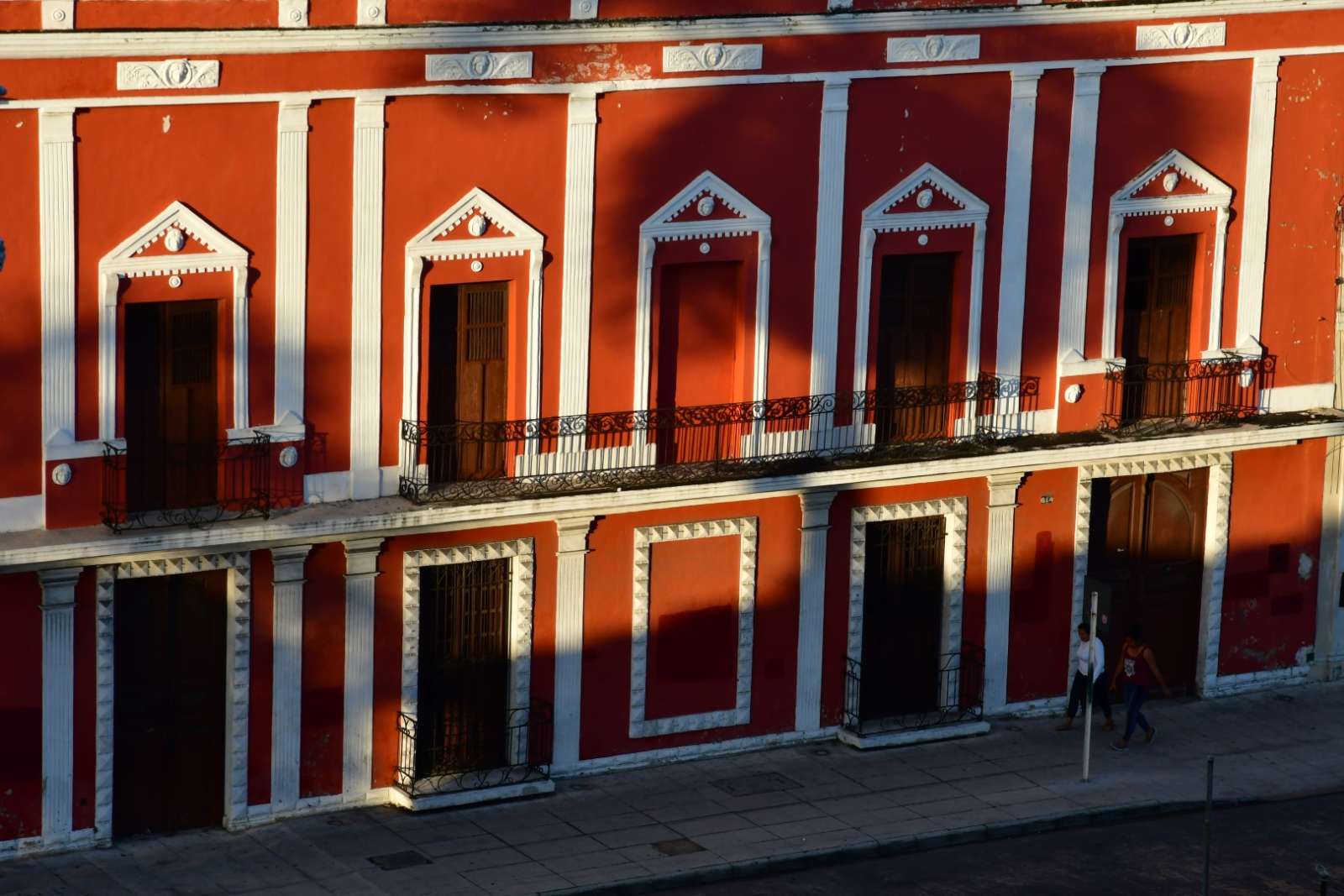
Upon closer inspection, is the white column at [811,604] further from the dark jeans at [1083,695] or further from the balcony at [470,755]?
the balcony at [470,755]

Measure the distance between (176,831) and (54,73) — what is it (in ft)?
26.1

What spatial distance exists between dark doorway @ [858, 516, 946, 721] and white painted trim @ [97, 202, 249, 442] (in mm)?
8268

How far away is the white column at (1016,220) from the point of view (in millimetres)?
33500

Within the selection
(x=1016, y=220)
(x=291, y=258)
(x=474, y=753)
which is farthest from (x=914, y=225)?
(x=474, y=753)

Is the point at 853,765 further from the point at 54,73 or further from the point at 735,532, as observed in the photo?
the point at 54,73

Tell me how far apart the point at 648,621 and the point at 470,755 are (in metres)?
2.49

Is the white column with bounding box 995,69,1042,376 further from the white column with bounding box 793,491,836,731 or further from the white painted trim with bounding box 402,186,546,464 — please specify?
the white painted trim with bounding box 402,186,546,464

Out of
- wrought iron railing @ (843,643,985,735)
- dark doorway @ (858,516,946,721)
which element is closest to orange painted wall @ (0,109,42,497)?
dark doorway @ (858,516,946,721)

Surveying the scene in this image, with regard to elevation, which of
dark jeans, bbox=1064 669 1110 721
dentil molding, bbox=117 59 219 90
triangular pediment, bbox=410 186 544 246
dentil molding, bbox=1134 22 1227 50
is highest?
dentil molding, bbox=1134 22 1227 50

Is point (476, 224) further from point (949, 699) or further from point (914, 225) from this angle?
point (949, 699)

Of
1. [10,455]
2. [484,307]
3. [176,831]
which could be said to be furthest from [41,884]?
[484,307]

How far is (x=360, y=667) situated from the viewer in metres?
30.9

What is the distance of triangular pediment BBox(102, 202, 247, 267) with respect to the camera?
28.8m

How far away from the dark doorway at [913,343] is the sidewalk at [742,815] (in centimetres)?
378
